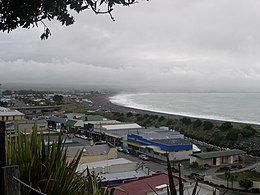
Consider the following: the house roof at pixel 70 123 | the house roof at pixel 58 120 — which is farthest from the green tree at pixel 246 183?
the house roof at pixel 58 120

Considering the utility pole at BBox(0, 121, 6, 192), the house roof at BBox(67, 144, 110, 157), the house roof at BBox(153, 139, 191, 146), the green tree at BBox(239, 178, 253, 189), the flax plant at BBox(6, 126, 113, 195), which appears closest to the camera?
the utility pole at BBox(0, 121, 6, 192)

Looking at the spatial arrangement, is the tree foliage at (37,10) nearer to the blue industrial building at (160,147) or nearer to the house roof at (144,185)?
the house roof at (144,185)

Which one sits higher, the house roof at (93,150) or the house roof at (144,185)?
the house roof at (144,185)

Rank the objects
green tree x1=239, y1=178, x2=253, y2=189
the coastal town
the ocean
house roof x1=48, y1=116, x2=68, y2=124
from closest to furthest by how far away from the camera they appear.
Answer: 1. the coastal town
2. green tree x1=239, y1=178, x2=253, y2=189
3. house roof x1=48, y1=116, x2=68, y2=124
4. the ocean

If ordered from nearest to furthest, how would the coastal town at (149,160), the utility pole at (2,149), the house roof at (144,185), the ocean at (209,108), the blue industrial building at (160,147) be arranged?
the utility pole at (2,149)
the house roof at (144,185)
the coastal town at (149,160)
the blue industrial building at (160,147)
the ocean at (209,108)

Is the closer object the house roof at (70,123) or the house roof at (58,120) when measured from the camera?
the house roof at (70,123)

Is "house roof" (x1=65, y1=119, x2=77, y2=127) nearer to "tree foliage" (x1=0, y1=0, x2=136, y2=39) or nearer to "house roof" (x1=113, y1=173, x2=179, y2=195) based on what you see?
"house roof" (x1=113, y1=173, x2=179, y2=195)

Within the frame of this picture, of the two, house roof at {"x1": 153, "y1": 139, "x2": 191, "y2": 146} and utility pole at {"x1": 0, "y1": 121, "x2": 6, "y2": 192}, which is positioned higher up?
utility pole at {"x1": 0, "y1": 121, "x2": 6, "y2": 192}

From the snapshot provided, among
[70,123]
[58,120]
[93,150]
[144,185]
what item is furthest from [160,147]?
[58,120]

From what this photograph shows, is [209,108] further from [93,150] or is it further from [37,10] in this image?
[37,10]

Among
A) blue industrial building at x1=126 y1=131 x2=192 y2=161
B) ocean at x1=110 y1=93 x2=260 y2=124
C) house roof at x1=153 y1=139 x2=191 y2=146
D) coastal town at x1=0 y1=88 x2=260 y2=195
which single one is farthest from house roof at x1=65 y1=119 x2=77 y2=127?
ocean at x1=110 y1=93 x2=260 y2=124

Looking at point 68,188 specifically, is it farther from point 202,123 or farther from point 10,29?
point 202,123

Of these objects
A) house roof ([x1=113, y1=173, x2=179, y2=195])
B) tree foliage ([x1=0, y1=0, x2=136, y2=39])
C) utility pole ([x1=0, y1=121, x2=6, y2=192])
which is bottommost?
house roof ([x1=113, y1=173, x2=179, y2=195])

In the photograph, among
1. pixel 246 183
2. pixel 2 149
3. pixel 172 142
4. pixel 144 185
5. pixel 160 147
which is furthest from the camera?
pixel 172 142
